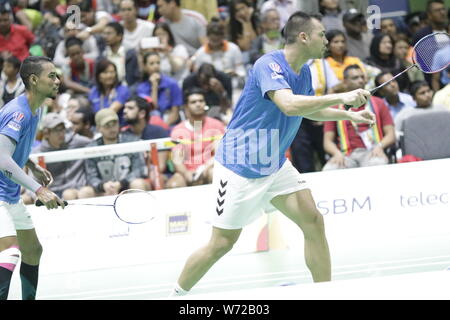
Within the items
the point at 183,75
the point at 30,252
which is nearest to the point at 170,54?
the point at 183,75

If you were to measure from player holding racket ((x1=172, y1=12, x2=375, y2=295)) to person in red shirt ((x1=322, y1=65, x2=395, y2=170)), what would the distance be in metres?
2.87

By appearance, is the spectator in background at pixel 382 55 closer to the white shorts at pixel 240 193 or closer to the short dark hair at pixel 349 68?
the short dark hair at pixel 349 68

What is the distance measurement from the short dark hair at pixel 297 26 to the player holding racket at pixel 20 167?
1589 millimetres

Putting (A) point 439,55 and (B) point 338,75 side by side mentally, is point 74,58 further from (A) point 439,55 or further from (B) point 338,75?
(A) point 439,55

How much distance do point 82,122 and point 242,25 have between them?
8.36 ft

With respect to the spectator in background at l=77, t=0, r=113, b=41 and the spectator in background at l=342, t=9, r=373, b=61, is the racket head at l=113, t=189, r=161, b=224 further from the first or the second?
the spectator in background at l=77, t=0, r=113, b=41

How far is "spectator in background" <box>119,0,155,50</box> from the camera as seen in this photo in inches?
466

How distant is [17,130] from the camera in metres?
6.43

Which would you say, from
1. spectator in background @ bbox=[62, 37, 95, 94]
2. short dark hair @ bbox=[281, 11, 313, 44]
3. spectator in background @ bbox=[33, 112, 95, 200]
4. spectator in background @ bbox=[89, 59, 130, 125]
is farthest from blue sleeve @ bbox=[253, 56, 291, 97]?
spectator in background @ bbox=[62, 37, 95, 94]

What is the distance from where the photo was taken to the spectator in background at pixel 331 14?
36.3 ft

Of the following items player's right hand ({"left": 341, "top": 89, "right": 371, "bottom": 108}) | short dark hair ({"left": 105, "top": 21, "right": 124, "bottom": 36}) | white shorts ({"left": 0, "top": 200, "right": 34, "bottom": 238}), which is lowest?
white shorts ({"left": 0, "top": 200, "right": 34, "bottom": 238})

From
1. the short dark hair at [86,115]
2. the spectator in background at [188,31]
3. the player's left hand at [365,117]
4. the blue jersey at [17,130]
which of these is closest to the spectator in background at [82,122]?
the short dark hair at [86,115]
